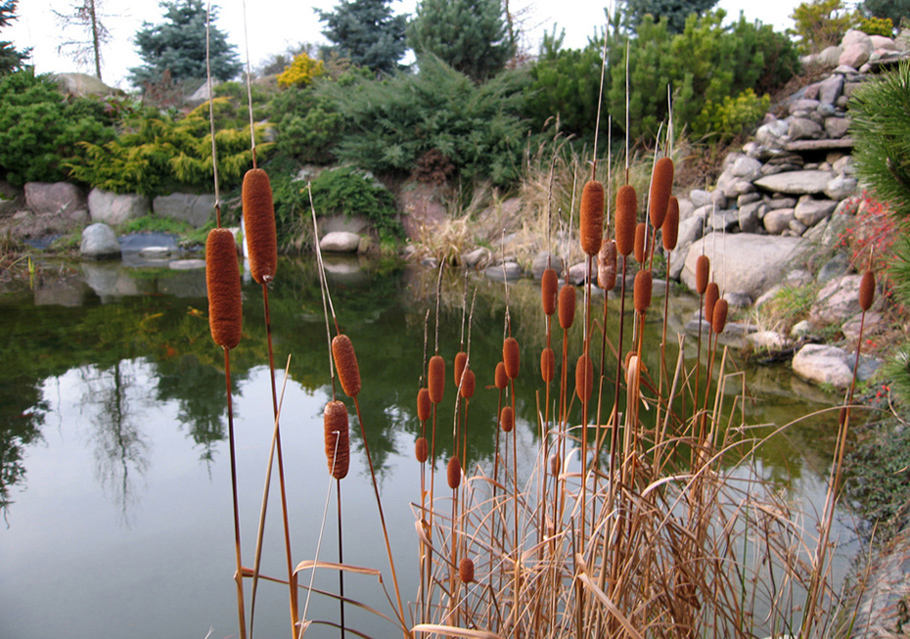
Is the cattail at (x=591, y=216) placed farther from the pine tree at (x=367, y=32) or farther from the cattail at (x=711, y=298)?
the pine tree at (x=367, y=32)

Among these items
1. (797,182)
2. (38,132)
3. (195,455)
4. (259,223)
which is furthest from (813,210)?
(38,132)

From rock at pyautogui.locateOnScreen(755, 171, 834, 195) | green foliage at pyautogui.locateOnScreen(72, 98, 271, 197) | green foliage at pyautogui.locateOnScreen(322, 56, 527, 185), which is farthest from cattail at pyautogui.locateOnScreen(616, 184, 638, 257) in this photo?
green foliage at pyautogui.locateOnScreen(72, 98, 271, 197)

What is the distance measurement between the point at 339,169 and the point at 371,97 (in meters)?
1.28

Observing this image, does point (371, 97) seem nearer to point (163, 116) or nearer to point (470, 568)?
point (163, 116)

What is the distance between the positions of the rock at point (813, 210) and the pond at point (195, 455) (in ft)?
6.66

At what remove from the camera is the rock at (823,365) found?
11.1 feet

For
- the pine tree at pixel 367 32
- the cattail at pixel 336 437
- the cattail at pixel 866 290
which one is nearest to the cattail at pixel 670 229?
the cattail at pixel 866 290

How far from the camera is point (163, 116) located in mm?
11312

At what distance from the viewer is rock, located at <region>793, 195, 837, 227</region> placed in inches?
233

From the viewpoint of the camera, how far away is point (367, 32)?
616 inches

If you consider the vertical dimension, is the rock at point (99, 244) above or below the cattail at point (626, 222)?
below

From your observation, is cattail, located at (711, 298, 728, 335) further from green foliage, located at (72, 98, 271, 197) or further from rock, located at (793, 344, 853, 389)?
green foliage, located at (72, 98, 271, 197)

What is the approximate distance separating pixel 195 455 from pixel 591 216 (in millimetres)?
2414

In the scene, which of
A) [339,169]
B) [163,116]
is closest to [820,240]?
[339,169]
